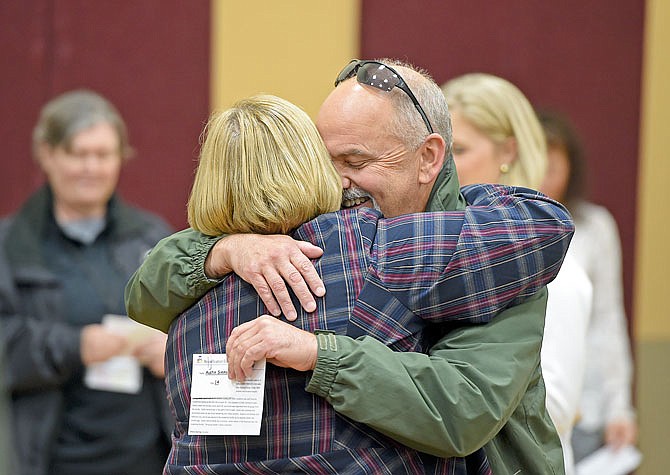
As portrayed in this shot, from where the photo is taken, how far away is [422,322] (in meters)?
1.63

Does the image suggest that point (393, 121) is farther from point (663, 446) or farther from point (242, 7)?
point (663, 446)

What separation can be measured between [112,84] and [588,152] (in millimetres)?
2268

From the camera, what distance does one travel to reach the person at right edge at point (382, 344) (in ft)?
4.99

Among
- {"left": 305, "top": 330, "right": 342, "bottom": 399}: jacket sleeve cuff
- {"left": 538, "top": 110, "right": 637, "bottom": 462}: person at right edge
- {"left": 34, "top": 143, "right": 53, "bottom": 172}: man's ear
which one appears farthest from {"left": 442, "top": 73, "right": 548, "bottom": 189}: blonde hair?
{"left": 34, "top": 143, "right": 53, "bottom": 172}: man's ear

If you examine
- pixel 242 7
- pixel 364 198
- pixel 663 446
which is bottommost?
pixel 663 446

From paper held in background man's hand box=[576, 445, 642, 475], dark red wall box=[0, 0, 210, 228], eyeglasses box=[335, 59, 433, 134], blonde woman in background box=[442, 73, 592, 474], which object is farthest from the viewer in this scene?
dark red wall box=[0, 0, 210, 228]

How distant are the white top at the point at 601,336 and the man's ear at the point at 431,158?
2.23 m

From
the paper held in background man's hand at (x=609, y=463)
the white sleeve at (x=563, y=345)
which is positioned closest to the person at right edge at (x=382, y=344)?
the white sleeve at (x=563, y=345)

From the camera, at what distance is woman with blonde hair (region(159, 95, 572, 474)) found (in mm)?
1571

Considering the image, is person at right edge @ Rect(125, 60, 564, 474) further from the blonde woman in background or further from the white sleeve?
the blonde woman in background

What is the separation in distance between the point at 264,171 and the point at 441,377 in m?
0.41

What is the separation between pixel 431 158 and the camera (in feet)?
6.02

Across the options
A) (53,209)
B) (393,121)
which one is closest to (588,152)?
(53,209)

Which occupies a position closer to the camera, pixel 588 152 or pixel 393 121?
pixel 393 121
